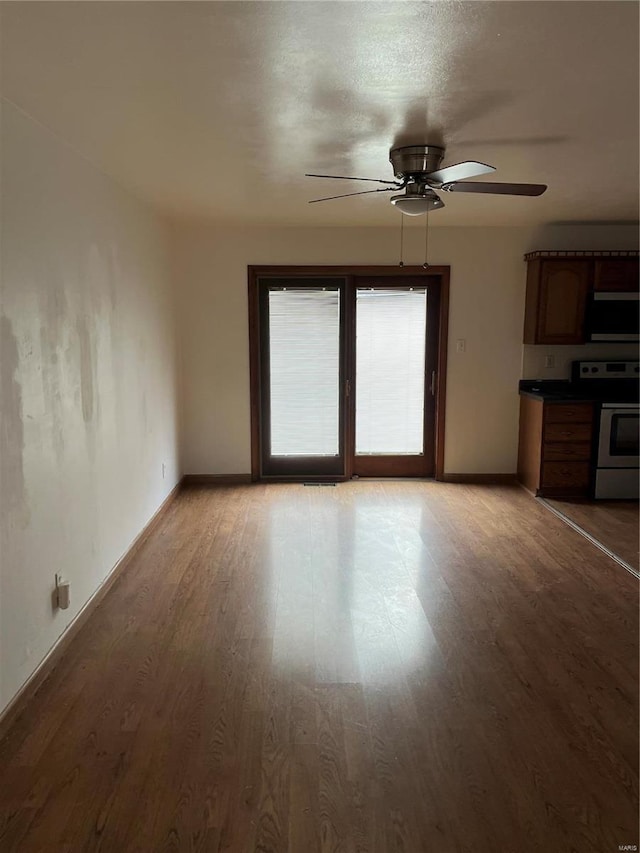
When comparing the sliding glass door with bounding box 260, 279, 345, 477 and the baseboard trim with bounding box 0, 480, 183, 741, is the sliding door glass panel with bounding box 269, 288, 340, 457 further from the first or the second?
the baseboard trim with bounding box 0, 480, 183, 741

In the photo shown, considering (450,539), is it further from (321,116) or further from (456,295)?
(321,116)

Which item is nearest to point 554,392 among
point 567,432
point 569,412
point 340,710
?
point 569,412

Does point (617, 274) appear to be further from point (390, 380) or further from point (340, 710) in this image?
point (340, 710)

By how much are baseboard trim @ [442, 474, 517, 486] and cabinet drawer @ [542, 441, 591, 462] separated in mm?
683

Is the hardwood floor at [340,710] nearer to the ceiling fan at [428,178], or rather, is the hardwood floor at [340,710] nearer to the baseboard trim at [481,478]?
the baseboard trim at [481,478]

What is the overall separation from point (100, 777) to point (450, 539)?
9.37 ft

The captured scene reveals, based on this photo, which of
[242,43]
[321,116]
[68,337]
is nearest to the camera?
[242,43]

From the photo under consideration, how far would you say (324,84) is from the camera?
2158 millimetres

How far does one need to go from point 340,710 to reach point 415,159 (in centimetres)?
249

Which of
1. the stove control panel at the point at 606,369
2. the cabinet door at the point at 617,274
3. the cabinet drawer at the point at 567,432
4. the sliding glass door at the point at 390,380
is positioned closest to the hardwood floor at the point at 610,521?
the cabinet drawer at the point at 567,432

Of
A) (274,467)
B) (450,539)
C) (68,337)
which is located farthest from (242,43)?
(274,467)

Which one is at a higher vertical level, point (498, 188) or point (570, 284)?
point (498, 188)

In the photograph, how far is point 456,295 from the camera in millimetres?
5637

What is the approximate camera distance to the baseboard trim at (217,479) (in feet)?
19.0
